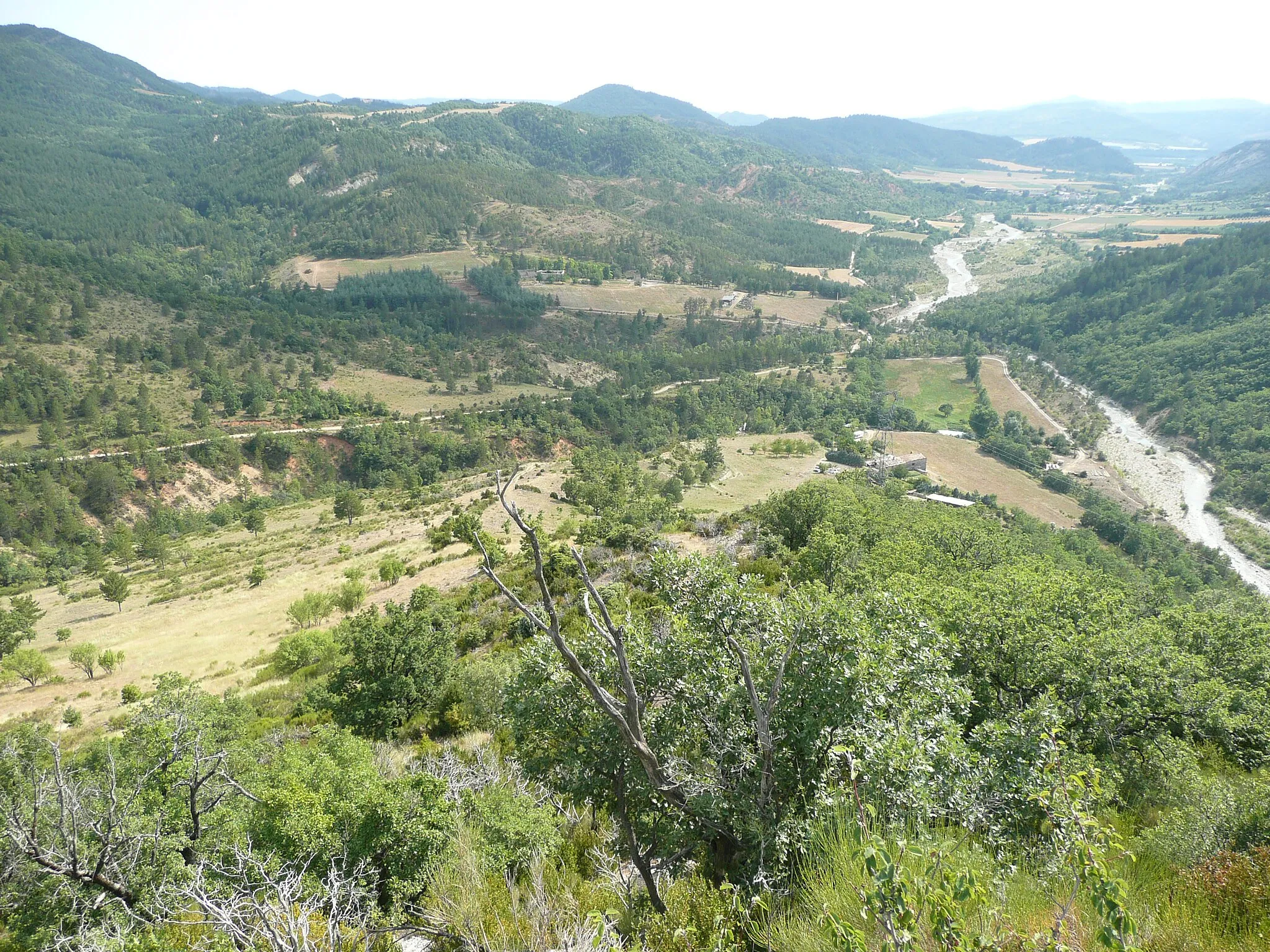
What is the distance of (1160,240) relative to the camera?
178375 millimetres

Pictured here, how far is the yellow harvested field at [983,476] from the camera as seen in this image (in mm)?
72438

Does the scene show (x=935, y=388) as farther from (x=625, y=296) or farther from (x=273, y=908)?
(x=273, y=908)

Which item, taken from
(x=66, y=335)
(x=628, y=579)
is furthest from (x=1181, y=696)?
(x=66, y=335)

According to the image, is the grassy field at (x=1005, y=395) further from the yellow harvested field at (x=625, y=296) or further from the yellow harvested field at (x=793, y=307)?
the yellow harvested field at (x=625, y=296)

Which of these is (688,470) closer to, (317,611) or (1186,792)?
(317,611)

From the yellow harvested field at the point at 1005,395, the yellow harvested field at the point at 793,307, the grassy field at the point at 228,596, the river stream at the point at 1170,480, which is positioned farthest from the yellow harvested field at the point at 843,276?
the grassy field at the point at 228,596

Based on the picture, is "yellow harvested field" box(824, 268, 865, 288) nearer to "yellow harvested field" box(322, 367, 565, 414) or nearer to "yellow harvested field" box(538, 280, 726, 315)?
"yellow harvested field" box(538, 280, 726, 315)

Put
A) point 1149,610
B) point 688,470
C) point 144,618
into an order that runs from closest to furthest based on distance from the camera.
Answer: point 1149,610
point 144,618
point 688,470

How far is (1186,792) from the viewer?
1131 cm

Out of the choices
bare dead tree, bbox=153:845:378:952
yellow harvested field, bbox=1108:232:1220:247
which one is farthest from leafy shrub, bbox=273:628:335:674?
yellow harvested field, bbox=1108:232:1220:247

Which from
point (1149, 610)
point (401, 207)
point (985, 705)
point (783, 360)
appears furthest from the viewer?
point (401, 207)

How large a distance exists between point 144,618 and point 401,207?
18385 cm

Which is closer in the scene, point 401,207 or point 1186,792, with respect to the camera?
point 1186,792

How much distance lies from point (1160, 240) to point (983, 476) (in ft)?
530
